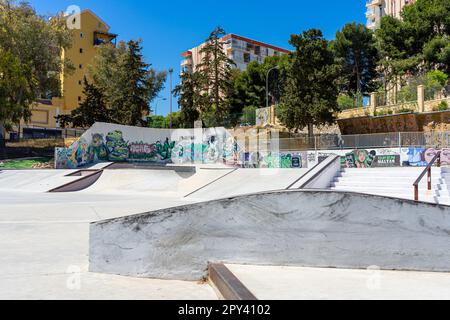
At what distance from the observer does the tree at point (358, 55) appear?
47594 mm

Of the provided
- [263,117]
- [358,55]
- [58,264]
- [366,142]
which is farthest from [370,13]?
[58,264]

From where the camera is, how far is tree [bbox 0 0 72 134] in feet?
110

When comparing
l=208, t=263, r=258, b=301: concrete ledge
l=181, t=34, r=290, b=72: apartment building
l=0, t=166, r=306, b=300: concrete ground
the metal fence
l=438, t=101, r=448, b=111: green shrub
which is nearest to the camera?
l=208, t=263, r=258, b=301: concrete ledge

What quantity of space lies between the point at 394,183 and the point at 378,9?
77185 millimetres

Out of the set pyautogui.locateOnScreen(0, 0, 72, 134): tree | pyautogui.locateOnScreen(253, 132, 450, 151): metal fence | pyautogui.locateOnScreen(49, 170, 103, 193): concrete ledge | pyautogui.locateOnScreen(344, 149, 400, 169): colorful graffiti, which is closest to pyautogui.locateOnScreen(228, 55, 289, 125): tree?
pyautogui.locateOnScreen(0, 0, 72, 134): tree

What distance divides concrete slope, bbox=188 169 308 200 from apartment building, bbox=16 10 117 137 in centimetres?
4529

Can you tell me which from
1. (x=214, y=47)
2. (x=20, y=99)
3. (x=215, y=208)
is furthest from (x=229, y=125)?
(x=215, y=208)

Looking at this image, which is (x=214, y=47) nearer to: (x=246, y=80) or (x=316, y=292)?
(x=246, y=80)

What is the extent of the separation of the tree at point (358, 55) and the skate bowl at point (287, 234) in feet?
145

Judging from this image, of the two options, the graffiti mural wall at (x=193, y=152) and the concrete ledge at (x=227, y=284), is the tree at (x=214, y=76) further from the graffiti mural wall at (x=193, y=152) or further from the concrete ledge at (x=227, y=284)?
the concrete ledge at (x=227, y=284)

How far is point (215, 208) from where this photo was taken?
5.04 metres

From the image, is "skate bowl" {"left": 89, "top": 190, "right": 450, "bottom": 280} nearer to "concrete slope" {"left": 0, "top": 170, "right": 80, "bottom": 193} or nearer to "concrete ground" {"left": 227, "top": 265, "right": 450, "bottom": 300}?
"concrete ground" {"left": 227, "top": 265, "right": 450, "bottom": 300}

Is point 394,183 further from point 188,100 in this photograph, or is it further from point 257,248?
point 188,100
